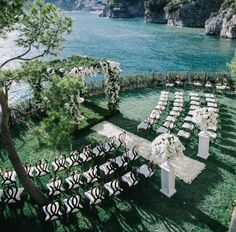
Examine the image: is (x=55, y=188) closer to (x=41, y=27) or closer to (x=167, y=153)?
(x=167, y=153)

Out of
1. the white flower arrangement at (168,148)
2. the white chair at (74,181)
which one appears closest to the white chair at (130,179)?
the white flower arrangement at (168,148)

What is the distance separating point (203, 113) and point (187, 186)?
162 inches

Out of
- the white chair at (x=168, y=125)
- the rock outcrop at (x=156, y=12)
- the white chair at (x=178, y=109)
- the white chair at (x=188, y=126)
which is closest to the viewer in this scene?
the white chair at (x=188, y=126)

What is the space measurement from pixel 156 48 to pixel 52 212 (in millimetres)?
69725

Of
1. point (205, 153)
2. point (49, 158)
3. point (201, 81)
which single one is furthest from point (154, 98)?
point (49, 158)

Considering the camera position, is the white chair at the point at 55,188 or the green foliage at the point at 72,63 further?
the green foliage at the point at 72,63

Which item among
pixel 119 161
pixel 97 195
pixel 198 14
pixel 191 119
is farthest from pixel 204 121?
pixel 198 14

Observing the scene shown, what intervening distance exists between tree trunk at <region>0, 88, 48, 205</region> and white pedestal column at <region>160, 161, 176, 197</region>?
17.6 ft

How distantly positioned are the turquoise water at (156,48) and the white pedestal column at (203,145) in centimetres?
4088

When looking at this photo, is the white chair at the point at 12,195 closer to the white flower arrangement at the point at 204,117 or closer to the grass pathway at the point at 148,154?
the grass pathway at the point at 148,154

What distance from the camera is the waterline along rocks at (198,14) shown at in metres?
90.0

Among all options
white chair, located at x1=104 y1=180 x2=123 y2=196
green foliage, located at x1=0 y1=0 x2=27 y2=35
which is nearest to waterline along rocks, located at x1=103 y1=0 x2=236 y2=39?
white chair, located at x1=104 y1=180 x2=123 y2=196

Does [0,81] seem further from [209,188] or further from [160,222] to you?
Result: [209,188]

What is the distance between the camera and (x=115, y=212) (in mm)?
14656
